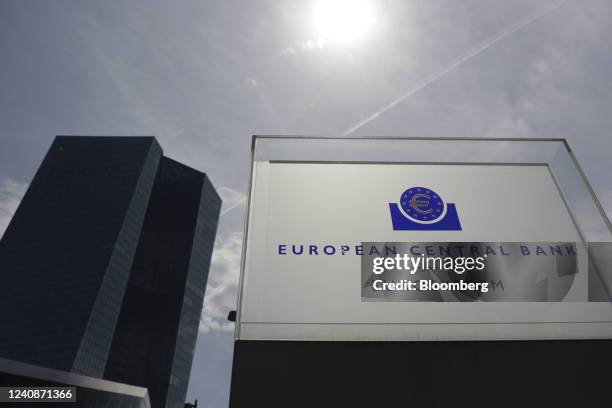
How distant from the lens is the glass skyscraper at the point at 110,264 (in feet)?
335

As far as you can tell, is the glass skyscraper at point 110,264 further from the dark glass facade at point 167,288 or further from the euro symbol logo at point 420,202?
the euro symbol logo at point 420,202

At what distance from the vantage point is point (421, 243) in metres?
3.14

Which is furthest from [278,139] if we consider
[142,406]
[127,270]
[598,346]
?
[127,270]

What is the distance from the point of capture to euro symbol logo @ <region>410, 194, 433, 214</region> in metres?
3.29

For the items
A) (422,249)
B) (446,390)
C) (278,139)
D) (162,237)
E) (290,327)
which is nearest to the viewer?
(446,390)

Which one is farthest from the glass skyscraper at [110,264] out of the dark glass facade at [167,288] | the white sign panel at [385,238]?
the white sign panel at [385,238]

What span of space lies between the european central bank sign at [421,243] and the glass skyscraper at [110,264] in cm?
11367

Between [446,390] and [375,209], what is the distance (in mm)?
1443

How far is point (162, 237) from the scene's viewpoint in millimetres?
138750

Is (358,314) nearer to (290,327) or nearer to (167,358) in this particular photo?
(290,327)

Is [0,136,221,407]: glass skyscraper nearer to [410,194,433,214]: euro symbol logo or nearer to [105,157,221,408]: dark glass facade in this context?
[105,157,221,408]: dark glass facade

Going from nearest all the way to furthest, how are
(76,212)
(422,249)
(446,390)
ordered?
(446,390) → (422,249) → (76,212)

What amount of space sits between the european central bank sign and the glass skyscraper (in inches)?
→ 4475

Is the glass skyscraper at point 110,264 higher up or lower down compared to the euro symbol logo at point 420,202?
higher up
